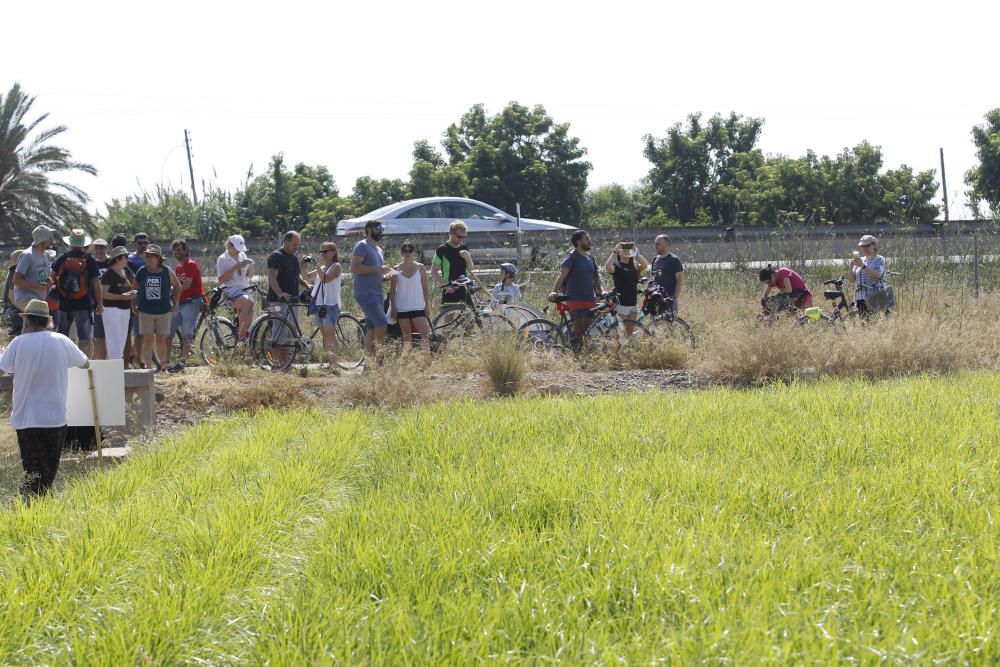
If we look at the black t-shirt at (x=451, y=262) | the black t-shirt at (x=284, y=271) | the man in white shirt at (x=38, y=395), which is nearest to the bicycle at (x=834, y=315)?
the black t-shirt at (x=451, y=262)

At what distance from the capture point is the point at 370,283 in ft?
43.2

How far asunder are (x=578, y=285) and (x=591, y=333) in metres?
0.68

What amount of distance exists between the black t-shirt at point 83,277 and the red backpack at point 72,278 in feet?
0.07

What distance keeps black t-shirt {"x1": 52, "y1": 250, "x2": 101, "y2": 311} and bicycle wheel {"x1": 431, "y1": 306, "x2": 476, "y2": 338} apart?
12.6ft

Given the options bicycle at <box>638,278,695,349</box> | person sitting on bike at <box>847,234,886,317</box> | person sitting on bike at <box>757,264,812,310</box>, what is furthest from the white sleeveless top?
person sitting on bike at <box>847,234,886,317</box>

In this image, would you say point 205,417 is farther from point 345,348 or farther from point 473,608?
point 473,608

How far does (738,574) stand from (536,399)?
5902 millimetres

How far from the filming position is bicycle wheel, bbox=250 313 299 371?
13.2m

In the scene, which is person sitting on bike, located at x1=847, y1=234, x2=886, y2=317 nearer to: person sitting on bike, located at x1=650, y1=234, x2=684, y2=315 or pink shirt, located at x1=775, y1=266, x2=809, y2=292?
pink shirt, located at x1=775, y1=266, x2=809, y2=292

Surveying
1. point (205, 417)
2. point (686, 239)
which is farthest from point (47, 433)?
point (686, 239)

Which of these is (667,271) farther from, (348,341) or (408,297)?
(348,341)

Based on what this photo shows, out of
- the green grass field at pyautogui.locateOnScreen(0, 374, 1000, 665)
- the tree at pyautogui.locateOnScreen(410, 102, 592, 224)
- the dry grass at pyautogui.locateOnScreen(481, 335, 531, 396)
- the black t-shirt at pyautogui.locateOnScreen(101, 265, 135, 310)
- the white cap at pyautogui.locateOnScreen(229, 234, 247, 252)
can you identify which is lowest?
the green grass field at pyautogui.locateOnScreen(0, 374, 1000, 665)

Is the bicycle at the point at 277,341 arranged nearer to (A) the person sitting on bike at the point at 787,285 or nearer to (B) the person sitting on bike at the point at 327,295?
(B) the person sitting on bike at the point at 327,295

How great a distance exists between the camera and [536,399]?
34.2 ft
